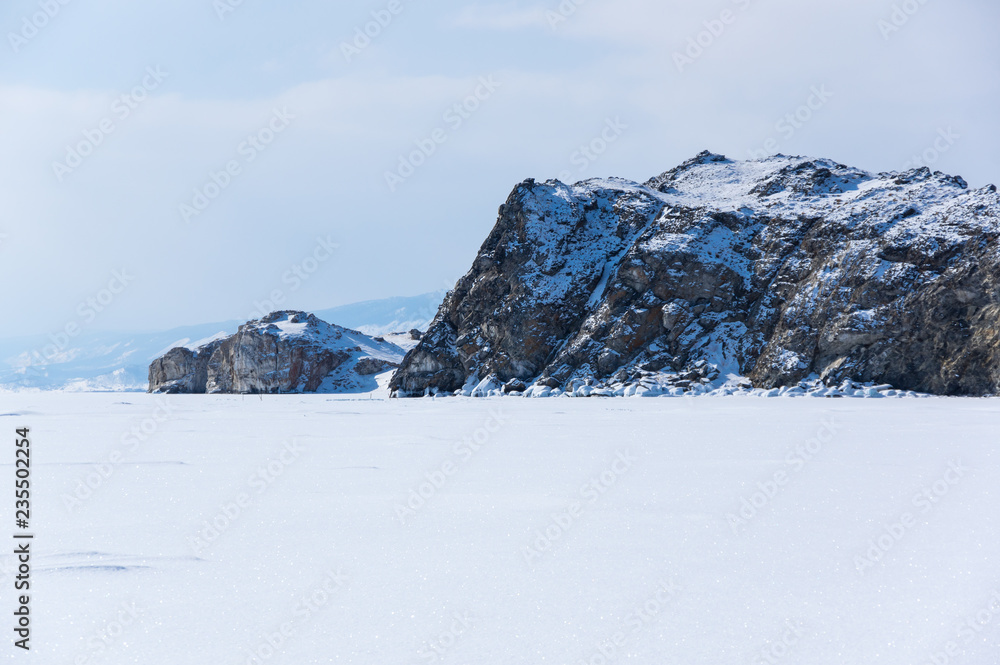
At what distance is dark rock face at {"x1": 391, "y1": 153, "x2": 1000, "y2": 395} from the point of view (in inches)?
1415

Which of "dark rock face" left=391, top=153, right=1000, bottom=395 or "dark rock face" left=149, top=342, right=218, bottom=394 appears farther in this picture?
"dark rock face" left=149, top=342, right=218, bottom=394

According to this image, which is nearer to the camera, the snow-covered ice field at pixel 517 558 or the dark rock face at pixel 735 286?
the snow-covered ice field at pixel 517 558

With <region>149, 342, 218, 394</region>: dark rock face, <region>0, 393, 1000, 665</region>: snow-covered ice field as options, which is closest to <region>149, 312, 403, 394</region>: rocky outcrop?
<region>149, 342, 218, 394</region>: dark rock face

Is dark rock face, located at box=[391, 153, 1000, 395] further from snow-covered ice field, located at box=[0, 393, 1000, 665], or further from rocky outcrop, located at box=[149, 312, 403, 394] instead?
snow-covered ice field, located at box=[0, 393, 1000, 665]

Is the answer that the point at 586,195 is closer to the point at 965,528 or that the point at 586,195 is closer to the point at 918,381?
the point at 918,381

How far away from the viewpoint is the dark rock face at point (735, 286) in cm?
3594

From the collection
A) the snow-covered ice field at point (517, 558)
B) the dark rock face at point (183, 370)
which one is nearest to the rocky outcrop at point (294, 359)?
the dark rock face at point (183, 370)

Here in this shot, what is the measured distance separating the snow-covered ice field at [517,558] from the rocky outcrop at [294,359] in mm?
50763

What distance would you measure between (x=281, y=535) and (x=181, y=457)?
6.62m

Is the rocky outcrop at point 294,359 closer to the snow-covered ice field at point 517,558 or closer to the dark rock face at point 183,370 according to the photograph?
the dark rock face at point 183,370

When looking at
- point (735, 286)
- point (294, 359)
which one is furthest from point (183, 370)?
point (735, 286)

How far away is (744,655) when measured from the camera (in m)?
4.21

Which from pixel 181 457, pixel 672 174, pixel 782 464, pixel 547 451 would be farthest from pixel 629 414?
pixel 672 174

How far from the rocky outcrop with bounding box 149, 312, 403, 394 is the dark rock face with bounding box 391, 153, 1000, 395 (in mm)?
12738
